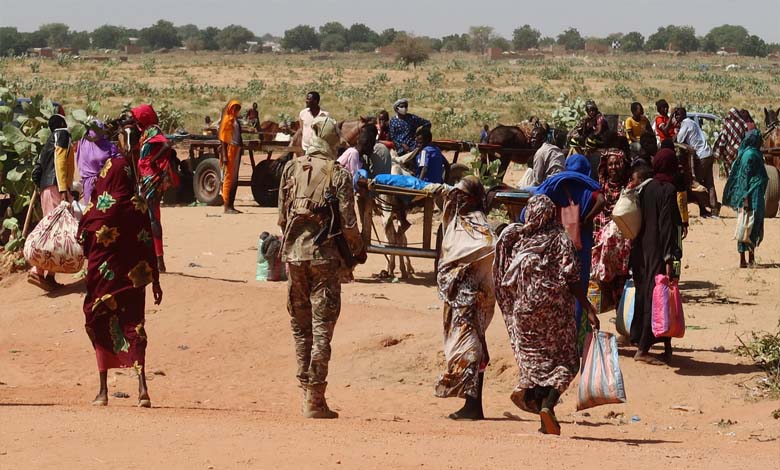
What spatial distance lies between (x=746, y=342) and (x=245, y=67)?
7072 centimetres

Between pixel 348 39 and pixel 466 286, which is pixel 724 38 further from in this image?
pixel 466 286

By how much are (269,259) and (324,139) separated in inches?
226

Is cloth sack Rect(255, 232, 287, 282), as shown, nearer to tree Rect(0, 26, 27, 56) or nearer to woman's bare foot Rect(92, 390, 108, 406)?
woman's bare foot Rect(92, 390, 108, 406)

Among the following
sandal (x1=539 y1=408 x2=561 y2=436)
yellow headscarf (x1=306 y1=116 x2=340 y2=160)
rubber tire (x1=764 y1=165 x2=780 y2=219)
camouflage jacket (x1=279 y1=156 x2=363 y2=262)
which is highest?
yellow headscarf (x1=306 y1=116 x2=340 y2=160)

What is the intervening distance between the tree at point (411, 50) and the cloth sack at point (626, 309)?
264 ft

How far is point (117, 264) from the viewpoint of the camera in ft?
28.5

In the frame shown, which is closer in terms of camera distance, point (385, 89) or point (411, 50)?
point (385, 89)

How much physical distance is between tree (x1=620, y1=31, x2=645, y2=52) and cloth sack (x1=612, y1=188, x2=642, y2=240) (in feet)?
431

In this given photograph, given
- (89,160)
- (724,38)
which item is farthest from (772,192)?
(724,38)

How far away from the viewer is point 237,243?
57.0 feet

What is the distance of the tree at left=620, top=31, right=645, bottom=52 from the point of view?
139562mm

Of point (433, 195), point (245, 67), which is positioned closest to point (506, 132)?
point (433, 195)

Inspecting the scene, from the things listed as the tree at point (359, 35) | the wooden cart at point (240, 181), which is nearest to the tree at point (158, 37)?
the tree at point (359, 35)

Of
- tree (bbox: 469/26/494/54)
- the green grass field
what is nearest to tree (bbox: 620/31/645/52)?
tree (bbox: 469/26/494/54)
